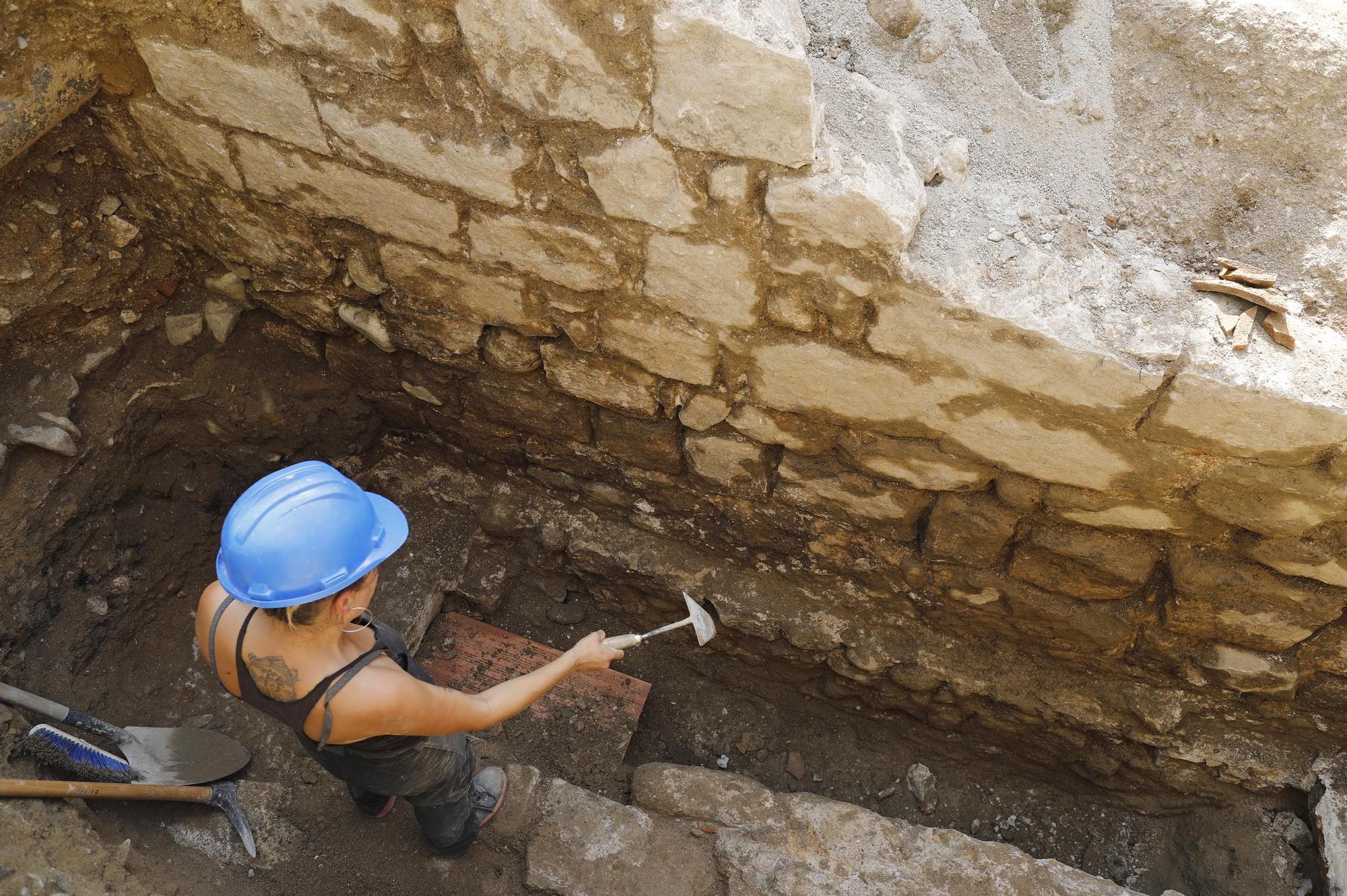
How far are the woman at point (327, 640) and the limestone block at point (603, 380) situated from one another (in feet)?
2.70

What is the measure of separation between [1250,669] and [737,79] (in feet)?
6.98

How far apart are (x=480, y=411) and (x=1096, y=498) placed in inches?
75.2

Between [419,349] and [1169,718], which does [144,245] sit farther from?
[1169,718]

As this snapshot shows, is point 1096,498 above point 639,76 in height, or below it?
below

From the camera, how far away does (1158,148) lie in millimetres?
2232

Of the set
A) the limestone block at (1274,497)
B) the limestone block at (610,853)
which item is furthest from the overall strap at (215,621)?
the limestone block at (1274,497)

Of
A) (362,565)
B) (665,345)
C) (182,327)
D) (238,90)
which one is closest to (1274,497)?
(665,345)

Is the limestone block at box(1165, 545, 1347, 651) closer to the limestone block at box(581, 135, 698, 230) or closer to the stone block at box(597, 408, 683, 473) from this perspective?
the stone block at box(597, 408, 683, 473)

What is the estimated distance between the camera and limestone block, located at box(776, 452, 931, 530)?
266 centimetres

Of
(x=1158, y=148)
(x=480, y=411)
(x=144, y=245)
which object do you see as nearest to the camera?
(x=1158, y=148)

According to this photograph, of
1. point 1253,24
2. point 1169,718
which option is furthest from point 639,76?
point 1169,718

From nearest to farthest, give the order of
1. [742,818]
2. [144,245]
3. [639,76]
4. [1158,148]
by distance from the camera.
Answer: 1. [639,76]
2. [1158,148]
3. [742,818]
4. [144,245]

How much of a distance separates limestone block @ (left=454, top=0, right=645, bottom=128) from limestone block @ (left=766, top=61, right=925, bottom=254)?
15.7 inches

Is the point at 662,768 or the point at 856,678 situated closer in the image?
the point at 662,768
